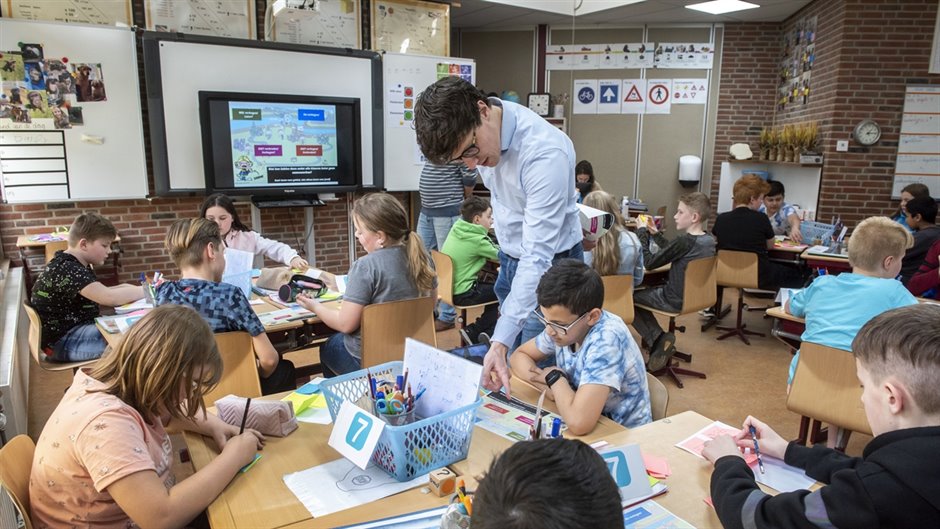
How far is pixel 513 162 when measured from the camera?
2.03 meters

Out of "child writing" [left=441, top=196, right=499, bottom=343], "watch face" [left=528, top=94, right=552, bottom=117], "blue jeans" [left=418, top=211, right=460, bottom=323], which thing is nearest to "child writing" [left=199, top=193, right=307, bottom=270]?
"child writing" [left=441, top=196, right=499, bottom=343]

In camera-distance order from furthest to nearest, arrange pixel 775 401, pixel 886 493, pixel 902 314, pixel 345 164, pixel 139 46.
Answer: pixel 345 164 < pixel 139 46 < pixel 775 401 < pixel 902 314 < pixel 886 493

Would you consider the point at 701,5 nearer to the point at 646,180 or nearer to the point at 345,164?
the point at 646,180

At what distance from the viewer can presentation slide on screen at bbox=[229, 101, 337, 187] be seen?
17.4 ft

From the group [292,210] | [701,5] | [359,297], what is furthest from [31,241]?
[701,5]

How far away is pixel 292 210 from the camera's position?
5.95 m

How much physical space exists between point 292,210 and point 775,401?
4465 millimetres

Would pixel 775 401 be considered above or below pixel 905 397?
below

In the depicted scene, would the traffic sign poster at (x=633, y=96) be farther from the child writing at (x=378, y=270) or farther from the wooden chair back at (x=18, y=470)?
the wooden chair back at (x=18, y=470)

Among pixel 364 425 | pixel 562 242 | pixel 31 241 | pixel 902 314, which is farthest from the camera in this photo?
pixel 31 241

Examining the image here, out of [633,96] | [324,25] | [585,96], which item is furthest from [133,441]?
[633,96]

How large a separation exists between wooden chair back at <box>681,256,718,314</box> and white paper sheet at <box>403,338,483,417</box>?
310 cm

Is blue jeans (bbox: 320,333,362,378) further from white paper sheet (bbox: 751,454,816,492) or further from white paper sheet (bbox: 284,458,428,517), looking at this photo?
white paper sheet (bbox: 751,454,816,492)

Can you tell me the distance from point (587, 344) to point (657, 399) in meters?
0.30
